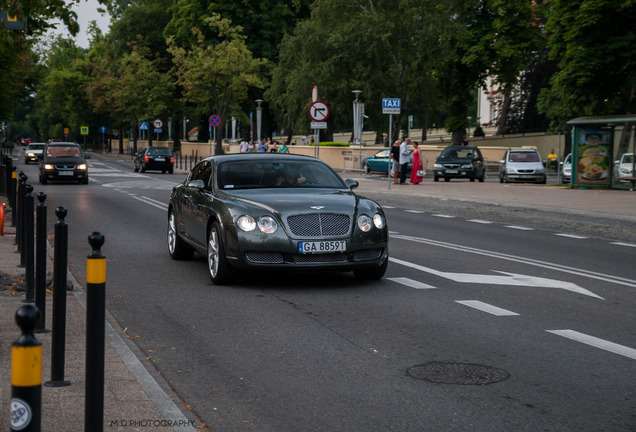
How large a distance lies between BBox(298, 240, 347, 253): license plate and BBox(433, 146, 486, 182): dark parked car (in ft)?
106

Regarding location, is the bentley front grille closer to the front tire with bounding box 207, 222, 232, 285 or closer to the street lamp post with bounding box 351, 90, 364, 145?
the front tire with bounding box 207, 222, 232, 285

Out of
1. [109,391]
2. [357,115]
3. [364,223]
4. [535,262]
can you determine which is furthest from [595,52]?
[109,391]

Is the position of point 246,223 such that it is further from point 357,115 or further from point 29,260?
point 357,115

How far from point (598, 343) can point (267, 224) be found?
3.83 meters

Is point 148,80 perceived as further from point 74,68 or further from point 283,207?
point 283,207

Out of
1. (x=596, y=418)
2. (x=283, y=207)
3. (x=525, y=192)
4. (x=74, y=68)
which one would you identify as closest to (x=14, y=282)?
(x=283, y=207)

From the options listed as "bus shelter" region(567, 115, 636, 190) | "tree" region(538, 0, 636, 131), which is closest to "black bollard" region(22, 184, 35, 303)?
"bus shelter" region(567, 115, 636, 190)

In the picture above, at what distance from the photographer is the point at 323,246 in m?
9.87

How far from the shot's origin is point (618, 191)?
31.3 m

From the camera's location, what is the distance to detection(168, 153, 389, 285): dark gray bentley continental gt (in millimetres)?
9859

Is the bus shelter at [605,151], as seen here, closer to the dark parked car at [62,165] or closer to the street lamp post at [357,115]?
the dark parked car at [62,165]

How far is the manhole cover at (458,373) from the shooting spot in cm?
608

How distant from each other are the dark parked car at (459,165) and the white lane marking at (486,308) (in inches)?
1293

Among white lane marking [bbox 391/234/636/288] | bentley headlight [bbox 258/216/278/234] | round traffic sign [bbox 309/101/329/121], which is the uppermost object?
round traffic sign [bbox 309/101/329/121]
